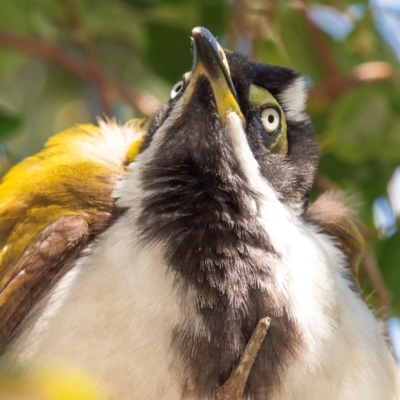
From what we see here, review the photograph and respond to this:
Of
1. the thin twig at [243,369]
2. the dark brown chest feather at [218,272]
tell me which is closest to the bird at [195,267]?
the dark brown chest feather at [218,272]

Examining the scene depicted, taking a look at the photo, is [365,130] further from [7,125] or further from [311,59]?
[7,125]

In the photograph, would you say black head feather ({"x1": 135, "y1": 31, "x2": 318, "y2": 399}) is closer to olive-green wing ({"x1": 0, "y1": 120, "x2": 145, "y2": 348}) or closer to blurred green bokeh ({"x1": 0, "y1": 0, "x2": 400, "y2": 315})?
olive-green wing ({"x1": 0, "y1": 120, "x2": 145, "y2": 348})

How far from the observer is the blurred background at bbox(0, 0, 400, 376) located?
3.10 metres

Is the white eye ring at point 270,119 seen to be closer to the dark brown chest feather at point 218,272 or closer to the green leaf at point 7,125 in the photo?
the dark brown chest feather at point 218,272

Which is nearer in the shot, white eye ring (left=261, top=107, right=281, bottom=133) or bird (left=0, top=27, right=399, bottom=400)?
bird (left=0, top=27, right=399, bottom=400)

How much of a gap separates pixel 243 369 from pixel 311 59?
202 cm

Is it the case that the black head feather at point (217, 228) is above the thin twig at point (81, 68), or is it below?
below

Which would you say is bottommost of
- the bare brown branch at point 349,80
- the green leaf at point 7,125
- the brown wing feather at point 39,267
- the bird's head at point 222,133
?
the brown wing feather at point 39,267

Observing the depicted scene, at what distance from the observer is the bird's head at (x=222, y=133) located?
2273mm

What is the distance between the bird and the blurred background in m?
0.64

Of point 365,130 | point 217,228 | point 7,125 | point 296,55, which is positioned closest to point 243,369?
point 217,228

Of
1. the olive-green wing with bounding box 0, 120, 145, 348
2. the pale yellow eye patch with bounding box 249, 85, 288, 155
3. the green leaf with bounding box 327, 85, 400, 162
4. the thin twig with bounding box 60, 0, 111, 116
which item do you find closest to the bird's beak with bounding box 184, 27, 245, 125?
the pale yellow eye patch with bounding box 249, 85, 288, 155

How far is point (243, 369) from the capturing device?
6.40ft

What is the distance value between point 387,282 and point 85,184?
1.37m
